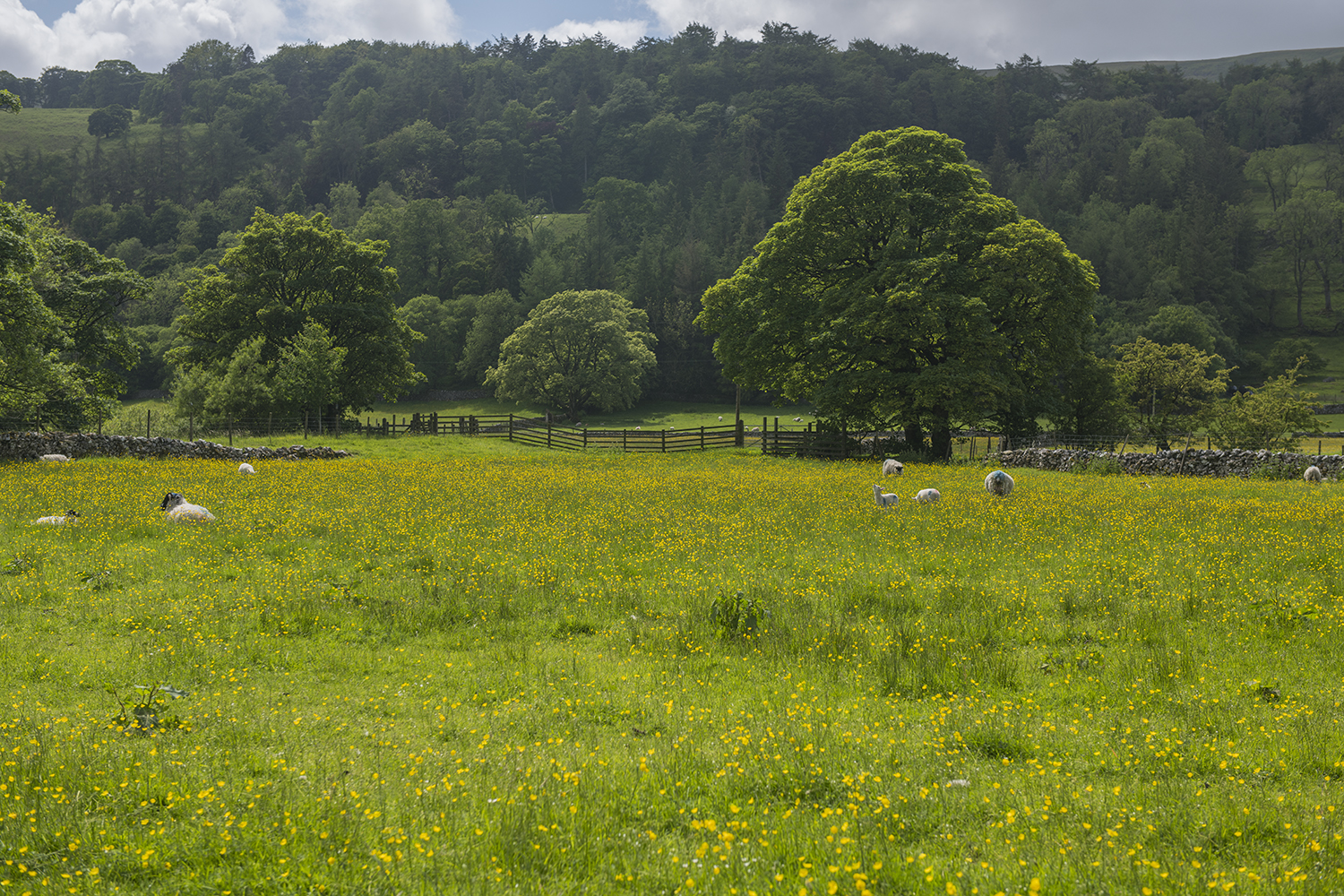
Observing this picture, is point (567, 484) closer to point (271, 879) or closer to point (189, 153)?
point (271, 879)

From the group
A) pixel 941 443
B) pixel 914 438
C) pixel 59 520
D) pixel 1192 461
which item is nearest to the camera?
pixel 59 520

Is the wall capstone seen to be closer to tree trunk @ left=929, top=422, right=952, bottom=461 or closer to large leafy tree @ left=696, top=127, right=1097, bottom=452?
large leafy tree @ left=696, top=127, right=1097, bottom=452

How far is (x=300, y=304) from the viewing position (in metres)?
57.0

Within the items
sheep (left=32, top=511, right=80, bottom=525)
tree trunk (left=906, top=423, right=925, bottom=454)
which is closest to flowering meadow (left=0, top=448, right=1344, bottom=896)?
sheep (left=32, top=511, right=80, bottom=525)

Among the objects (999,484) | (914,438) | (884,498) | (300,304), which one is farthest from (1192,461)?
(300,304)

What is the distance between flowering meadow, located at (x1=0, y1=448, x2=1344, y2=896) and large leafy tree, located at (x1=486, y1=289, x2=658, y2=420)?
65.4 m

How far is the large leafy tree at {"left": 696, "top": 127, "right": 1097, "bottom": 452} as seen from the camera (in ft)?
120

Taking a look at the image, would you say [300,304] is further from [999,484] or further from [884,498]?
[999,484]

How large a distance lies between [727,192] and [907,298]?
123261 millimetres

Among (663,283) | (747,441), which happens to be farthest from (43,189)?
(747,441)

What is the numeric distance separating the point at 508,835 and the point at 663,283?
358 ft

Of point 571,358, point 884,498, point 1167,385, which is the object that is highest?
point 571,358

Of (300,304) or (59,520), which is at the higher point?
(300,304)

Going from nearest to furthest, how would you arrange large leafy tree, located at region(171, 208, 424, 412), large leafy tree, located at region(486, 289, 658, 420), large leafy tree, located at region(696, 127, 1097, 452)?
large leafy tree, located at region(696, 127, 1097, 452), large leafy tree, located at region(171, 208, 424, 412), large leafy tree, located at region(486, 289, 658, 420)
